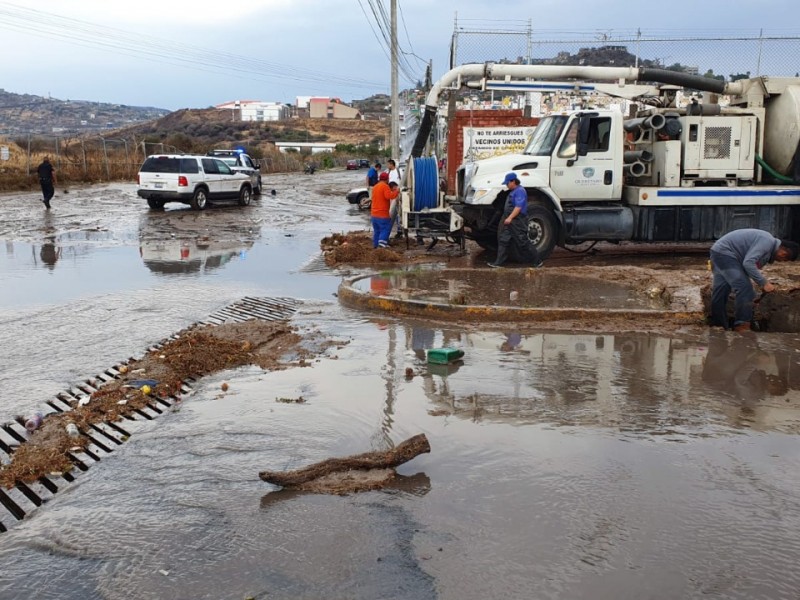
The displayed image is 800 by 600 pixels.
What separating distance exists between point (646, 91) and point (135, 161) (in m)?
36.0

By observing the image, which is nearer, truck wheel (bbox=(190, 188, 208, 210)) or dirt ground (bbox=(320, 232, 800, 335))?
dirt ground (bbox=(320, 232, 800, 335))

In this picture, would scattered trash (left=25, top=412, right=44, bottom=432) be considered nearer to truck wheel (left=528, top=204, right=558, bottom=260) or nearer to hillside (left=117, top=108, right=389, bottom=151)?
truck wheel (left=528, top=204, right=558, bottom=260)

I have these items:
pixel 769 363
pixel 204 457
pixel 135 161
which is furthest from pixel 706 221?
pixel 135 161

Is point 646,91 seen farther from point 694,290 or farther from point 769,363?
point 769,363

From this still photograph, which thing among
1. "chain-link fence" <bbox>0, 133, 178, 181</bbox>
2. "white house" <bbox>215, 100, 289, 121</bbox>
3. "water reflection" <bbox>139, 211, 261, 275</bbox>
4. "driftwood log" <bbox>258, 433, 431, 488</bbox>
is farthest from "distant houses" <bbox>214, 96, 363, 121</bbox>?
"driftwood log" <bbox>258, 433, 431, 488</bbox>

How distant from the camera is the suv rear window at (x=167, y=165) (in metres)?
27.8

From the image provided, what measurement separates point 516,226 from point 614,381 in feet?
23.3

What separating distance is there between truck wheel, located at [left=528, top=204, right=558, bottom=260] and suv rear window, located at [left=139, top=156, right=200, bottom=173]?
15932mm

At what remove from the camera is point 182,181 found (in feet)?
90.1

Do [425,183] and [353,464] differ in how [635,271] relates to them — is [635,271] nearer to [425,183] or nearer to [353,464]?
[425,183]

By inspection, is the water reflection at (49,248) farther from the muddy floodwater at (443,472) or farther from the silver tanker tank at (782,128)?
the silver tanker tank at (782,128)

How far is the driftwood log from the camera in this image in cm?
530

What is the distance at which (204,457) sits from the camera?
588 cm

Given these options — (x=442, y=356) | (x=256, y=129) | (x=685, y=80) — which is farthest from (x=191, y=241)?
(x=256, y=129)
